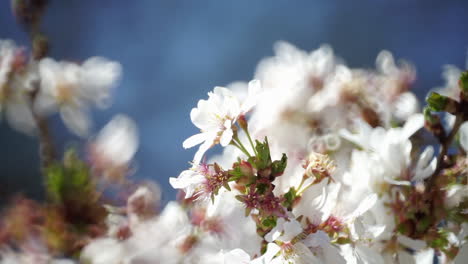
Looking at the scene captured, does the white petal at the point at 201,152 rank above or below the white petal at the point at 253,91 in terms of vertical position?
below

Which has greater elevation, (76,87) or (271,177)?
(76,87)

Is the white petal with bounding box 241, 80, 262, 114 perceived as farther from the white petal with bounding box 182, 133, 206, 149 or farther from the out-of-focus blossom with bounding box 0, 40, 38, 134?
the out-of-focus blossom with bounding box 0, 40, 38, 134

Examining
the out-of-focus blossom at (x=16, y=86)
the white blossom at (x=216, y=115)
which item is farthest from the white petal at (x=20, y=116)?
the white blossom at (x=216, y=115)

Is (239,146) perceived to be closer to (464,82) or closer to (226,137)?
(226,137)

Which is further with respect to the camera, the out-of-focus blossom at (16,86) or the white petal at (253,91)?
the out-of-focus blossom at (16,86)

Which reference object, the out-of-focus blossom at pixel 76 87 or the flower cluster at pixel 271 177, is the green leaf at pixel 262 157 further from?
the out-of-focus blossom at pixel 76 87

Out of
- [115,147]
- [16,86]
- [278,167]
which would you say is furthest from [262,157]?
[16,86]

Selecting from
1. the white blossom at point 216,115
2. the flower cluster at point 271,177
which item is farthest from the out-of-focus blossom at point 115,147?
the white blossom at point 216,115

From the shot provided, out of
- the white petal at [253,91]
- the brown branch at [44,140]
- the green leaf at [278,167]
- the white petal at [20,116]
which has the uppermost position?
the white petal at [20,116]

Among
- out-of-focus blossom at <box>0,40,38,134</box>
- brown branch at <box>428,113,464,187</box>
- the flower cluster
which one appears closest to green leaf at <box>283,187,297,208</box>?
the flower cluster

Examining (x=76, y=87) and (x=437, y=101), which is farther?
(x=76, y=87)
